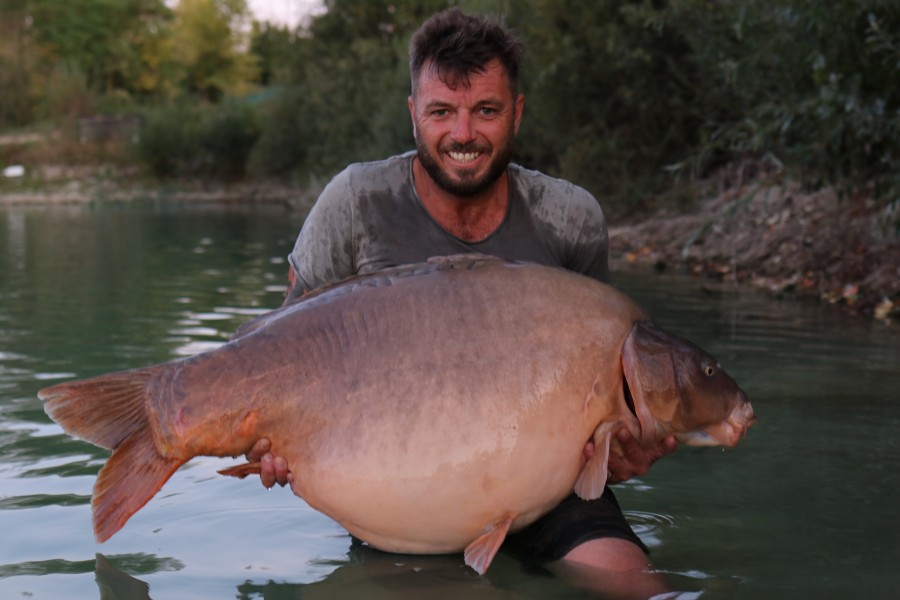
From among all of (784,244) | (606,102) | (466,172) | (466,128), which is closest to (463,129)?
(466,128)

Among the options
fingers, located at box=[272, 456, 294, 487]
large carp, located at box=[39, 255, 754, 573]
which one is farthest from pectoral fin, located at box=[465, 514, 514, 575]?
fingers, located at box=[272, 456, 294, 487]

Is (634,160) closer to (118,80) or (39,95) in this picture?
(39,95)

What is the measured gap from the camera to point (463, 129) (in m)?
3.69

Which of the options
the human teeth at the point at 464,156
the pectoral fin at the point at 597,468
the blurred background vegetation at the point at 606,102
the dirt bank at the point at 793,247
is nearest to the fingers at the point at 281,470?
the pectoral fin at the point at 597,468

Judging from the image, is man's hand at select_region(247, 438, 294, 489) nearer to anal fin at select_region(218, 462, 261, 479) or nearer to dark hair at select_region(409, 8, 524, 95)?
anal fin at select_region(218, 462, 261, 479)

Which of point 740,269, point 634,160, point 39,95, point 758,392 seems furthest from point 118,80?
point 758,392

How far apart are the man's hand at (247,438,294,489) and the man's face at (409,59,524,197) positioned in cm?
112

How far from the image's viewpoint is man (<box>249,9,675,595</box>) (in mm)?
3717

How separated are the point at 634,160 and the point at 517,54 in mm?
11960

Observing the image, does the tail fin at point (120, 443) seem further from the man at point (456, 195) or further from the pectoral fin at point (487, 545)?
the man at point (456, 195)

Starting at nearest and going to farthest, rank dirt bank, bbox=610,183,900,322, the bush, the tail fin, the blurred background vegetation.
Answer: the tail fin < the blurred background vegetation < dirt bank, bbox=610,183,900,322 < the bush

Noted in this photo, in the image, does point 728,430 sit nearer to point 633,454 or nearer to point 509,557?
point 633,454

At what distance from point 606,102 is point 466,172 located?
12.3 meters

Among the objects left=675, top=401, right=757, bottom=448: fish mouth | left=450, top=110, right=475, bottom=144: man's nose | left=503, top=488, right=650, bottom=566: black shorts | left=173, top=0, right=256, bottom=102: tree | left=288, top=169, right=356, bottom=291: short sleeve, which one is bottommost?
left=503, top=488, right=650, bottom=566: black shorts
